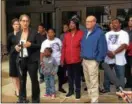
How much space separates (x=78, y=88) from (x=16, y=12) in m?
7.31

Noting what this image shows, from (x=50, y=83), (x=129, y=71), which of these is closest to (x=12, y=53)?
(x=50, y=83)

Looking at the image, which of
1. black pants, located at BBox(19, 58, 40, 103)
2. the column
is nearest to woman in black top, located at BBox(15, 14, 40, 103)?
black pants, located at BBox(19, 58, 40, 103)

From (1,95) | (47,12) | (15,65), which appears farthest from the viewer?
(47,12)

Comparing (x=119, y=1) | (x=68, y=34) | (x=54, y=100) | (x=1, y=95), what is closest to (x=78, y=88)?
(x=54, y=100)

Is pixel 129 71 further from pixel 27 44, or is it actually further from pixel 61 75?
pixel 27 44

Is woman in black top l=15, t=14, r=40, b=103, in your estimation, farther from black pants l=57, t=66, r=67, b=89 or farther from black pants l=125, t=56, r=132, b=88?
black pants l=125, t=56, r=132, b=88

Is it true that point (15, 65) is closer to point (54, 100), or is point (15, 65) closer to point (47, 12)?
point (54, 100)

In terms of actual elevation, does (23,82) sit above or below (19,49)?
below

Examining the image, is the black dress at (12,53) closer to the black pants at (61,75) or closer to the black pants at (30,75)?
the black pants at (30,75)

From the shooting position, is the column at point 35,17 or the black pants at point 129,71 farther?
the column at point 35,17

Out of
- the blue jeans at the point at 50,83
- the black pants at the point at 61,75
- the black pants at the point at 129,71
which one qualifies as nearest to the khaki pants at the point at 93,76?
the blue jeans at the point at 50,83

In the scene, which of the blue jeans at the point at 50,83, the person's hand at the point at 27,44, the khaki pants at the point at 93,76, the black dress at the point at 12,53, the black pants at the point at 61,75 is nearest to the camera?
the person's hand at the point at 27,44

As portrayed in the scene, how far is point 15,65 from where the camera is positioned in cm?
700

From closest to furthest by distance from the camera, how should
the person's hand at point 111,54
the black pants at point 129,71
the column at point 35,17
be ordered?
the person's hand at point 111,54 < the black pants at point 129,71 < the column at point 35,17
